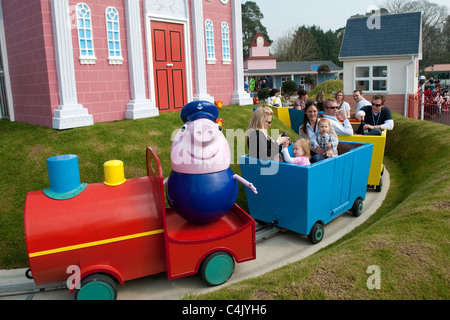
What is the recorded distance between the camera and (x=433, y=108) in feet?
51.8

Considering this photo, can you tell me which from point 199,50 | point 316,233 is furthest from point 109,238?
point 199,50

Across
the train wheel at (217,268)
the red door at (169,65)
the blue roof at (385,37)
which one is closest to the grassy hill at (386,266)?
the train wheel at (217,268)

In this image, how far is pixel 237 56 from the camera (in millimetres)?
12180

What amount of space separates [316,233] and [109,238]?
2830 millimetres

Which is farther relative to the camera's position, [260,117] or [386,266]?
[260,117]

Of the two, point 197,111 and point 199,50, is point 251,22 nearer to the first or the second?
point 199,50

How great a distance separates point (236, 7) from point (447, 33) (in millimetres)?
63467

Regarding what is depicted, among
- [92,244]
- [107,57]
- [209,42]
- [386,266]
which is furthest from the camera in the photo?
[209,42]

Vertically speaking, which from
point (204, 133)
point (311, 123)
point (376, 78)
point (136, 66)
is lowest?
point (311, 123)

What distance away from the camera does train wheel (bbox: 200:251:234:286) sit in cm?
404

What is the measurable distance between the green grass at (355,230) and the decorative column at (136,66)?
17.6 inches

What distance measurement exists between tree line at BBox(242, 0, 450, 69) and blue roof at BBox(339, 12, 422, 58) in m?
37.1
